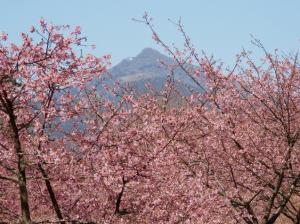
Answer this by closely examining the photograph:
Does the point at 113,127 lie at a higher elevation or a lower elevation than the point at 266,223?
higher

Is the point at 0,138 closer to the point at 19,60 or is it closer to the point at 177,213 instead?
the point at 19,60

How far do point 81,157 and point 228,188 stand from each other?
4495mm

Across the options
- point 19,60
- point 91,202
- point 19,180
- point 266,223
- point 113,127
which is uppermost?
point 19,60

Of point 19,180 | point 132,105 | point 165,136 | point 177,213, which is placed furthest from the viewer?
point 132,105

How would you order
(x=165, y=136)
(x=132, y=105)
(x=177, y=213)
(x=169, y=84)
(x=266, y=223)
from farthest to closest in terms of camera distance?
1. (x=169, y=84)
2. (x=132, y=105)
3. (x=165, y=136)
4. (x=266, y=223)
5. (x=177, y=213)

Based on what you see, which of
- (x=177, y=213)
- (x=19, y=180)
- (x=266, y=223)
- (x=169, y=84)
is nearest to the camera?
(x=19, y=180)

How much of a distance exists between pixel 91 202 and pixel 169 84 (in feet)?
23.1

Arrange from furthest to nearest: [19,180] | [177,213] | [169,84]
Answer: [169,84], [177,213], [19,180]

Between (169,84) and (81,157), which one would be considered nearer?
(81,157)

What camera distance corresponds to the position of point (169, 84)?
16734mm

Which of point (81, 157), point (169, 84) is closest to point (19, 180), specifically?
point (81, 157)

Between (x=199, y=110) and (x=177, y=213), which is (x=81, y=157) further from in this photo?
(x=199, y=110)

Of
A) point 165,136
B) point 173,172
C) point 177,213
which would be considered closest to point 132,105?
point 165,136

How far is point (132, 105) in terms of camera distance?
13.3m
